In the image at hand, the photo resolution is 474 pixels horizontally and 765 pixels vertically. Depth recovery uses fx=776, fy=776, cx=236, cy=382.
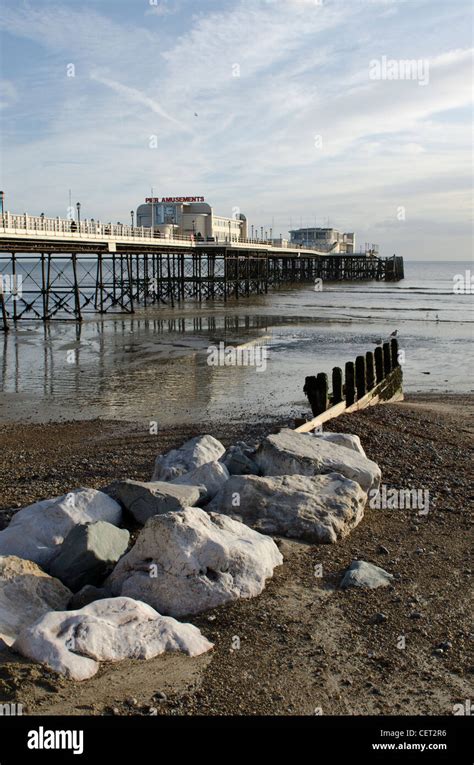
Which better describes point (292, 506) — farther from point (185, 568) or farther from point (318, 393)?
point (318, 393)

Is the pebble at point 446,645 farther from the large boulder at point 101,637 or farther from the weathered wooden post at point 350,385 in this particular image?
the weathered wooden post at point 350,385

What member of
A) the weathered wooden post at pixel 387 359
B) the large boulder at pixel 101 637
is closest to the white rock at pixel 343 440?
the large boulder at pixel 101 637

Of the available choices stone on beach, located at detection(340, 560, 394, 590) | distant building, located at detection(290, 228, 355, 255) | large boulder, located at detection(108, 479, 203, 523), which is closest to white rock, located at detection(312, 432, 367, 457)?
large boulder, located at detection(108, 479, 203, 523)

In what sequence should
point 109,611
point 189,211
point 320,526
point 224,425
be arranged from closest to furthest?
point 109,611
point 320,526
point 224,425
point 189,211

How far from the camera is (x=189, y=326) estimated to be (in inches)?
1447

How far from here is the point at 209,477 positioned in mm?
8672

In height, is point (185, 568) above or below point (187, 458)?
below

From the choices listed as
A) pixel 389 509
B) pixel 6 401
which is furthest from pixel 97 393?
pixel 389 509

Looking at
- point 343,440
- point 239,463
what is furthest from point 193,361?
point 239,463

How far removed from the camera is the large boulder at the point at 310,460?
29.5 ft

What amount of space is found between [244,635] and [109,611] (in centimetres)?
104

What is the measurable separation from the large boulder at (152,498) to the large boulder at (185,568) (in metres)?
1.19

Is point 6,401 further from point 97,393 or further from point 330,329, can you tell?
point 330,329

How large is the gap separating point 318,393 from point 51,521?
6918mm
